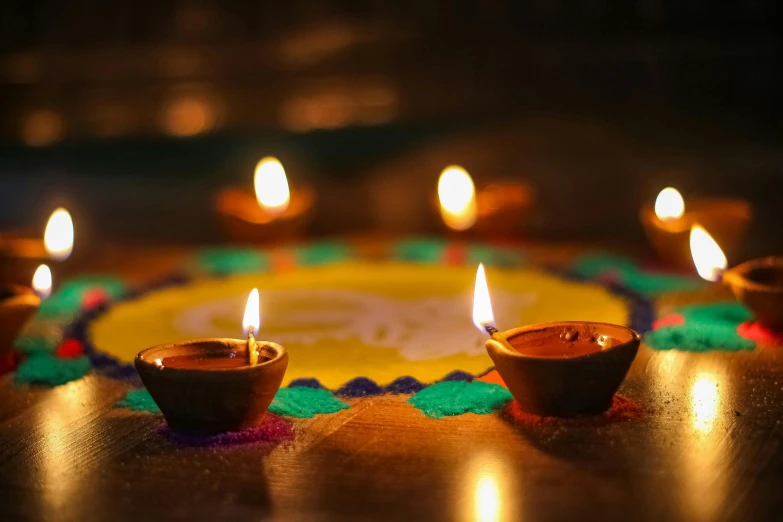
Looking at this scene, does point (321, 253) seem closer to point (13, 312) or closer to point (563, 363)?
point (13, 312)

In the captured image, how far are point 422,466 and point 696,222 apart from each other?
140 cm

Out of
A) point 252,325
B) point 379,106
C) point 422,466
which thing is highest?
point 379,106

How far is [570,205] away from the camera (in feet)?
11.4

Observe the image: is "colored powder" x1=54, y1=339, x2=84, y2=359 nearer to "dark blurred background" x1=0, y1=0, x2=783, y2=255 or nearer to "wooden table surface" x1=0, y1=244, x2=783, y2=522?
"wooden table surface" x1=0, y1=244, x2=783, y2=522

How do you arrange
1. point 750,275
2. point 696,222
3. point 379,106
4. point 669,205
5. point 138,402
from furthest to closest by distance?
1. point 379,106
2. point 669,205
3. point 696,222
4. point 750,275
5. point 138,402

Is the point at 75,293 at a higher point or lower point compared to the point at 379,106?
lower

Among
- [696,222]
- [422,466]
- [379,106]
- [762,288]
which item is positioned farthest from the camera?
[379,106]

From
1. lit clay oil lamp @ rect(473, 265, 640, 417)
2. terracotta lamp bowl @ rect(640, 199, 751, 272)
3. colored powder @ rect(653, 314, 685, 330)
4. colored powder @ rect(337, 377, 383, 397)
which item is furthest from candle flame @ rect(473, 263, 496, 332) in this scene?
terracotta lamp bowl @ rect(640, 199, 751, 272)

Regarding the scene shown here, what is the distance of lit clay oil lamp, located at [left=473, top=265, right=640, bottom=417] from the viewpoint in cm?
160

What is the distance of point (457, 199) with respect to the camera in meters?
3.22

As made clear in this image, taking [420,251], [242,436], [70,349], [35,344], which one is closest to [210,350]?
[242,436]

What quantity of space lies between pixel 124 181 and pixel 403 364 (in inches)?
89.1

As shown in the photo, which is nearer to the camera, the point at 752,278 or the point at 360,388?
the point at 360,388

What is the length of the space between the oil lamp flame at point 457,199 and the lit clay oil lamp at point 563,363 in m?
Answer: 1.44
